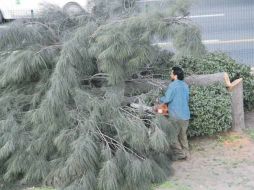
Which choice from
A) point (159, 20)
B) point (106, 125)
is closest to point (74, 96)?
point (106, 125)

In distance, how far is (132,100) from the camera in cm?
734

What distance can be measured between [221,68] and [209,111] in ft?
3.95

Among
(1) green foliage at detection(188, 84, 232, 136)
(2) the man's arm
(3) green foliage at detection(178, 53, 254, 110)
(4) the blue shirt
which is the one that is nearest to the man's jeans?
(4) the blue shirt

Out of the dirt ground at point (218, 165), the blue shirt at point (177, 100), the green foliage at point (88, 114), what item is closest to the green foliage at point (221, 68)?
the dirt ground at point (218, 165)

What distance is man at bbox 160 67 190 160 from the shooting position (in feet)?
24.0

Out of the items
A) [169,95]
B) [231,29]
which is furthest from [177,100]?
[231,29]

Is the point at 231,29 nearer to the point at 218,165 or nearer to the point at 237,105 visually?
the point at 237,105

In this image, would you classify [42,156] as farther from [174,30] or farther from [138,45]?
[174,30]

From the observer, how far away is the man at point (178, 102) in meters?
7.31

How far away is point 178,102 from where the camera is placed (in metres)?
7.33

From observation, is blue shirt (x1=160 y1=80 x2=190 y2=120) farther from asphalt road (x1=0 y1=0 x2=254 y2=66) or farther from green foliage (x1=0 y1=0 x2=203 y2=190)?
asphalt road (x1=0 y1=0 x2=254 y2=66)

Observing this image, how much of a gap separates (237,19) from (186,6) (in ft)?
17.2

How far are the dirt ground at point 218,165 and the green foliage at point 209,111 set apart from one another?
25 cm

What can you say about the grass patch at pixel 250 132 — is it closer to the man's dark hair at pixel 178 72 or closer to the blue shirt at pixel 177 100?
the blue shirt at pixel 177 100
